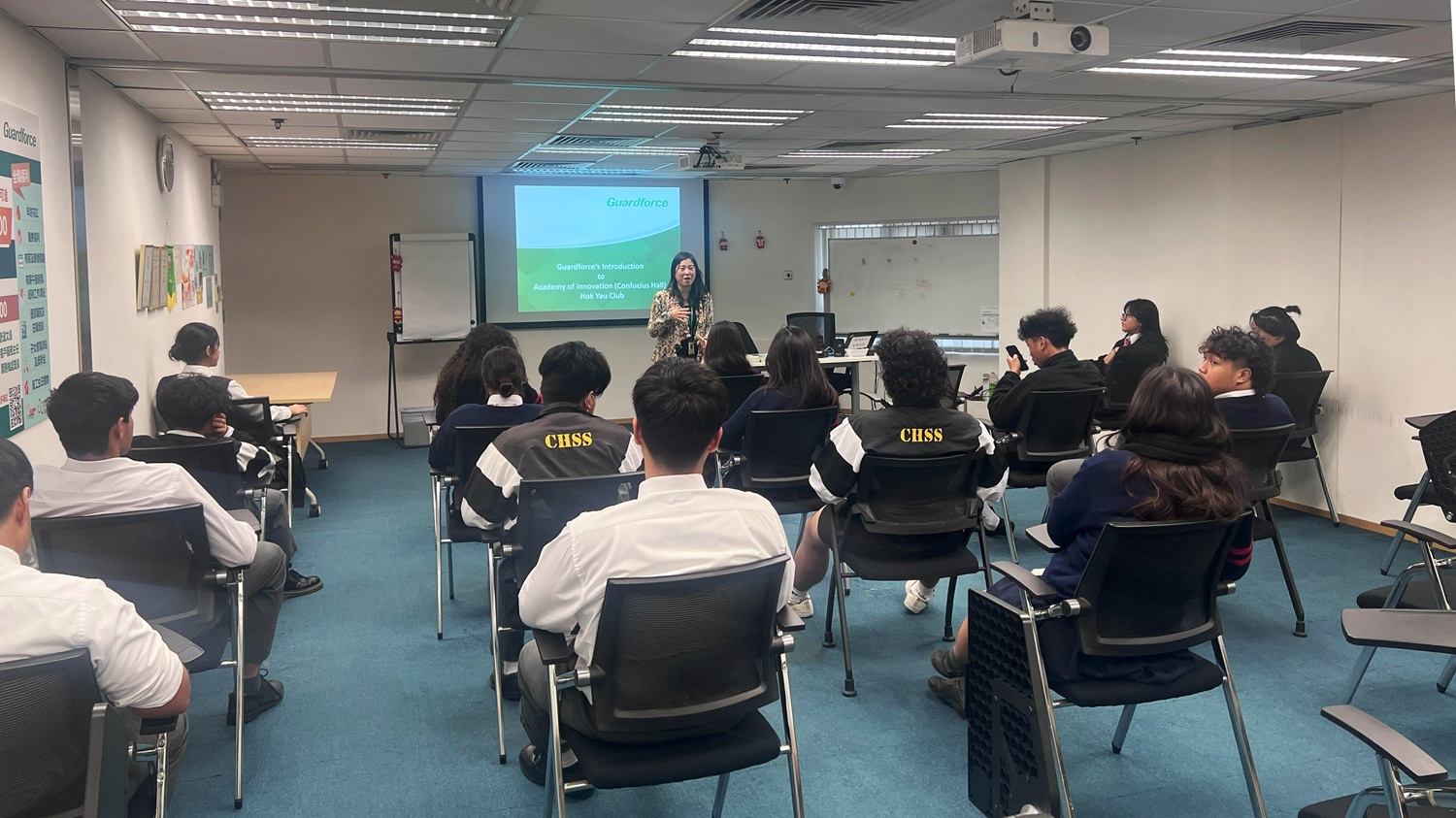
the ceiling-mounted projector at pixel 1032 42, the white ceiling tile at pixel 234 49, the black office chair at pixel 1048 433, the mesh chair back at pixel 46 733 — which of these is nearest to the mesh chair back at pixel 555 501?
the mesh chair back at pixel 46 733

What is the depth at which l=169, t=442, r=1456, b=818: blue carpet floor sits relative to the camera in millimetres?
2895

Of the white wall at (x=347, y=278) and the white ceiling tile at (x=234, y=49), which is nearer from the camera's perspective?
the white ceiling tile at (x=234, y=49)

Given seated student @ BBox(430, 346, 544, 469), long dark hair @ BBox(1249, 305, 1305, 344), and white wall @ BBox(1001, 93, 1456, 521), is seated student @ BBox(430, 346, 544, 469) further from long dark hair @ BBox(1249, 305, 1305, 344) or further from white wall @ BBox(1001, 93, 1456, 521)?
white wall @ BBox(1001, 93, 1456, 521)

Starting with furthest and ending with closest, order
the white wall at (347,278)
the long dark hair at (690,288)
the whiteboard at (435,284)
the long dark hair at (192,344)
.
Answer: the whiteboard at (435,284)
the white wall at (347,278)
the long dark hair at (690,288)
the long dark hair at (192,344)

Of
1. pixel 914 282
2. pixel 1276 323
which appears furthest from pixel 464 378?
pixel 914 282

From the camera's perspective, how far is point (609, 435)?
3.41 m

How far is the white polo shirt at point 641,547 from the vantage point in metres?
2.06

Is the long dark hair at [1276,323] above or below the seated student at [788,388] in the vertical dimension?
above

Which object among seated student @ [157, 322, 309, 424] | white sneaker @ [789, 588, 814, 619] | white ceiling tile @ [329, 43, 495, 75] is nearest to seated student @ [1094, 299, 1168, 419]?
white sneaker @ [789, 588, 814, 619]

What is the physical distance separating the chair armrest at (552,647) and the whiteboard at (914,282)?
8.45 metres

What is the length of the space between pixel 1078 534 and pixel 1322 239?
4786 millimetres

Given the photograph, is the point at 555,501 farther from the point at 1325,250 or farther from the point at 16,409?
the point at 1325,250

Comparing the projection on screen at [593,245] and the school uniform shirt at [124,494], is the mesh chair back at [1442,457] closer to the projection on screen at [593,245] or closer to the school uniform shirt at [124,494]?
the school uniform shirt at [124,494]

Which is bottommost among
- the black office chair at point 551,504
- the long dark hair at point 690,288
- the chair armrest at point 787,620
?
the chair armrest at point 787,620
